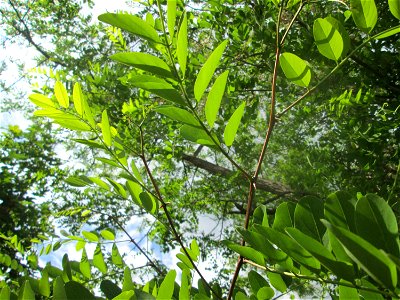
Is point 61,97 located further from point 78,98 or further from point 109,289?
point 109,289

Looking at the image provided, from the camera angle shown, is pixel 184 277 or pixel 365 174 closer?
pixel 184 277

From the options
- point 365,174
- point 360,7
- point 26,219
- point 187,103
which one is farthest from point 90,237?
point 26,219

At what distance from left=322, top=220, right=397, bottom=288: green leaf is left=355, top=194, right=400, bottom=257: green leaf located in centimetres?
7

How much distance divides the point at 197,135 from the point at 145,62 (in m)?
0.12

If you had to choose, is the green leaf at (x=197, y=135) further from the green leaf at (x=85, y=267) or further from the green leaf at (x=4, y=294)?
the green leaf at (x=85, y=267)

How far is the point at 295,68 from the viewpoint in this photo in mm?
555

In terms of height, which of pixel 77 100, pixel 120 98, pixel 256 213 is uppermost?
pixel 120 98

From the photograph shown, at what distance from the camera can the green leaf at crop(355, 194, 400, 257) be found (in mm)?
345

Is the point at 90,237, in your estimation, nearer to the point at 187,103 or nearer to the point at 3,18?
the point at 187,103

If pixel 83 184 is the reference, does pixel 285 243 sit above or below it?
below

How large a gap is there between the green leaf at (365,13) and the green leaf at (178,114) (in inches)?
9.7

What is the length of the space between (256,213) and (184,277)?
170 millimetres

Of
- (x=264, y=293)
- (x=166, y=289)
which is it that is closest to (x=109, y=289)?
(x=166, y=289)

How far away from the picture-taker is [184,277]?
0.59m
